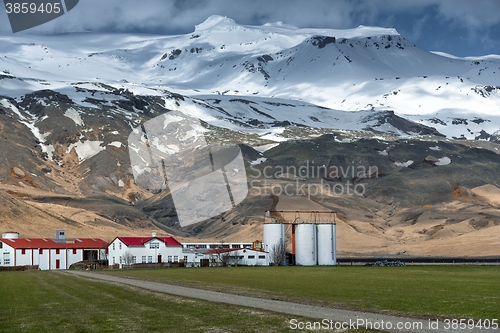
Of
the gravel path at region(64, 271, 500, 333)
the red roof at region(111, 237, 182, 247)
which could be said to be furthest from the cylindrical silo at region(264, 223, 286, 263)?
the gravel path at region(64, 271, 500, 333)

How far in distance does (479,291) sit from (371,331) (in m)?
18.9

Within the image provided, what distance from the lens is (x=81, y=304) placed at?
34438mm

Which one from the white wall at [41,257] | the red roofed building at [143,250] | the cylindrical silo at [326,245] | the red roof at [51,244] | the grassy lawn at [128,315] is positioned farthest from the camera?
the red roof at [51,244]

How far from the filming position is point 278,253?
336 ft

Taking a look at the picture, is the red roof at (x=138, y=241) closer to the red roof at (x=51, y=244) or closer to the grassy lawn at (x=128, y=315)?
the red roof at (x=51, y=244)

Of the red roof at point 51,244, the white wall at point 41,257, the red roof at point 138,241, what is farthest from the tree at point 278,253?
the white wall at point 41,257

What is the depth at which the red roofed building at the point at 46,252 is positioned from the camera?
100500mm

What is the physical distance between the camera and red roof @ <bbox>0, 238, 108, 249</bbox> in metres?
102

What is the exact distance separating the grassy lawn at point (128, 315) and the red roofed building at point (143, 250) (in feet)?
198

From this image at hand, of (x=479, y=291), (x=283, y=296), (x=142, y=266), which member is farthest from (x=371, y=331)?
(x=142, y=266)

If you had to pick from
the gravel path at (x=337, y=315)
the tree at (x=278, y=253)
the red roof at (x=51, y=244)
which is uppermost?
the red roof at (x=51, y=244)

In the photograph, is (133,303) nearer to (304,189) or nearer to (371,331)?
(371,331)

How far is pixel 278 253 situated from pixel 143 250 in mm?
18614

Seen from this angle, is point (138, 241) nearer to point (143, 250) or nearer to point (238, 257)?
point (143, 250)
